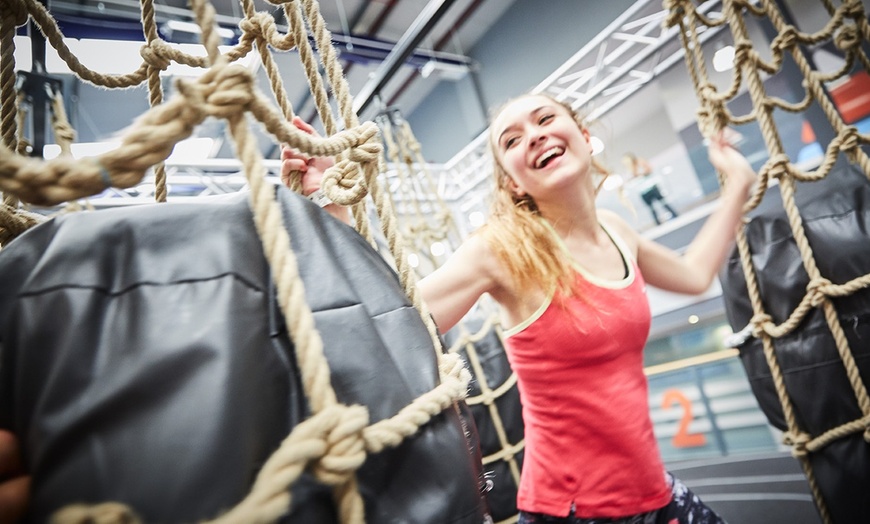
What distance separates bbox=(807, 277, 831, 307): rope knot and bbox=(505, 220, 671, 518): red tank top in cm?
38

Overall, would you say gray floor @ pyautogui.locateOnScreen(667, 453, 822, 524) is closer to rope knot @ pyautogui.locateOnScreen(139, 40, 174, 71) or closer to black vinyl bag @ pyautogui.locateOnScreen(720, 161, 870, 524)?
black vinyl bag @ pyautogui.locateOnScreen(720, 161, 870, 524)

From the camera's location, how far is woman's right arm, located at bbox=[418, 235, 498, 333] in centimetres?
67

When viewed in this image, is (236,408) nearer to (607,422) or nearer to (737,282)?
(607,422)

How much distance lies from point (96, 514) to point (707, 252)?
3.74ft

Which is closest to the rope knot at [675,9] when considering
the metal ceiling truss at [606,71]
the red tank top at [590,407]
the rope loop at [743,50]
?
the rope loop at [743,50]

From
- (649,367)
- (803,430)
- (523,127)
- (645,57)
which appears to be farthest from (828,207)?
(649,367)

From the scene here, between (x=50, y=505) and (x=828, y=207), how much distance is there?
4.04 feet

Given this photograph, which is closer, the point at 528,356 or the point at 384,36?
the point at 528,356

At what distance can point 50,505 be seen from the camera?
223 mm

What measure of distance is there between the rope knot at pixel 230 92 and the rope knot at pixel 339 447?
8.4 inches

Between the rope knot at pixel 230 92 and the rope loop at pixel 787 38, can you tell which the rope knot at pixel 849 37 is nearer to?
the rope loop at pixel 787 38

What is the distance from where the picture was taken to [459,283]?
703 mm

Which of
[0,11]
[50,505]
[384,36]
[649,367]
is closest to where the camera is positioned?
[50,505]

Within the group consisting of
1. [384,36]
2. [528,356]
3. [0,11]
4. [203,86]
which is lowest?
[528,356]
